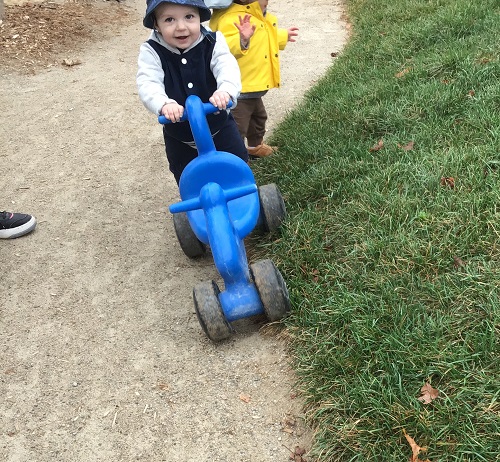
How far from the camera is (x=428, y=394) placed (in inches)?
79.1

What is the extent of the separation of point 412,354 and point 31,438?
1.53 meters

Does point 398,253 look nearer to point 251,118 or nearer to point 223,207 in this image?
point 223,207

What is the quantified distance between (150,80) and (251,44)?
37.7 inches

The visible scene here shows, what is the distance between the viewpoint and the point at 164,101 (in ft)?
8.75

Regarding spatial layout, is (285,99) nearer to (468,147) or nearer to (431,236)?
(468,147)

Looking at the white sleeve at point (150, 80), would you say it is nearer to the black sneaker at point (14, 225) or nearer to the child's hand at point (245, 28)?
the child's hand at point (245, 28)

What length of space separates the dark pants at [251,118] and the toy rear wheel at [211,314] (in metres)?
1.49

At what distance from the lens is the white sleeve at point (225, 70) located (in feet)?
9.07

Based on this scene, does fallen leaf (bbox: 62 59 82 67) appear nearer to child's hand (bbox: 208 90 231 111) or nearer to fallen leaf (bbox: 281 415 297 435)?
child's hand (bbox: 208 90 231 111)

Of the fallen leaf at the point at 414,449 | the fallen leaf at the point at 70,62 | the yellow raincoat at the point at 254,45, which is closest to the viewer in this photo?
the fallen leaf at the point at 414,449

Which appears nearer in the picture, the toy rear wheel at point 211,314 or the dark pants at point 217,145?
the toy rear wheel at point 211,314

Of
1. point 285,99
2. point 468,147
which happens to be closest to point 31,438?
point 468,147

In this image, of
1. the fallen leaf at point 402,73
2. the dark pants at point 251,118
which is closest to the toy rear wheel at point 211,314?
the dark pants at point 251,118

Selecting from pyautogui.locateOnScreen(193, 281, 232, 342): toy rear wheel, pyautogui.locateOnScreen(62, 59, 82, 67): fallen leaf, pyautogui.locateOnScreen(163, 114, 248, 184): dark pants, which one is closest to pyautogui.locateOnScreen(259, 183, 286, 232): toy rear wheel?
pyautogui.locateOnScreen(163, 114, 248, 184): dark pants
